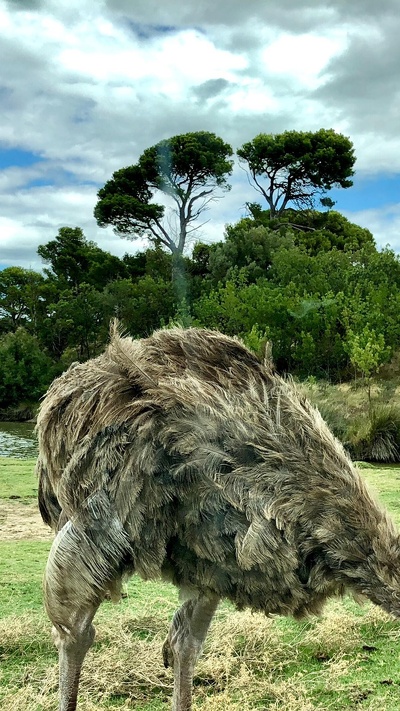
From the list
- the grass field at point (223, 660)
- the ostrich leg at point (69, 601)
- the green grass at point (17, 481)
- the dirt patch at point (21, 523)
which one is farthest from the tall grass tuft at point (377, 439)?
the ostrich leg at point (69, 601)

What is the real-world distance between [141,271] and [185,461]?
3066 cm

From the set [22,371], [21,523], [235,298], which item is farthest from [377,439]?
[22,371]

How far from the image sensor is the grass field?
105 inches

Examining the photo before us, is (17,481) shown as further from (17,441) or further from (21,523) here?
(17,441)

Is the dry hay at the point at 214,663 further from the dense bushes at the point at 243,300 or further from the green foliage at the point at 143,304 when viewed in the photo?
the green foliage at the point at 143,304

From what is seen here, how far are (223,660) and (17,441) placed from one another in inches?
566

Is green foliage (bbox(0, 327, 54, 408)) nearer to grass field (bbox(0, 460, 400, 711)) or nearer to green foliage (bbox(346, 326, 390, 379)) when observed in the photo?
green foliage (bbox(346, 326, 390, 379))

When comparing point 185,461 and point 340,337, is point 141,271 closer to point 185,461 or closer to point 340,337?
point 340,337

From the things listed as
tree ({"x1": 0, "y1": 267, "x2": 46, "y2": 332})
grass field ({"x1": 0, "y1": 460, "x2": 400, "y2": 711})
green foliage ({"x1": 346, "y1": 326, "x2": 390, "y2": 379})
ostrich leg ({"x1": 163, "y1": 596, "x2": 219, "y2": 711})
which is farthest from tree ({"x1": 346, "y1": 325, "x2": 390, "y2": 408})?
tree ({"x1": 0, "y1": 267, "x2": 46, "y2": 332})

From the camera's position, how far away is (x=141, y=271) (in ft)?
106

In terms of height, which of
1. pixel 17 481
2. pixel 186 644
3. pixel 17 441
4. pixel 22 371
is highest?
pixel 186 644

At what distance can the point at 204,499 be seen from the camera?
2031mm

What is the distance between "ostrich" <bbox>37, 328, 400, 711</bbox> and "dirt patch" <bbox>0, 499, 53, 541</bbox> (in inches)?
112

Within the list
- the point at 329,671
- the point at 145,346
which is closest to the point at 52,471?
the point at 145,346
